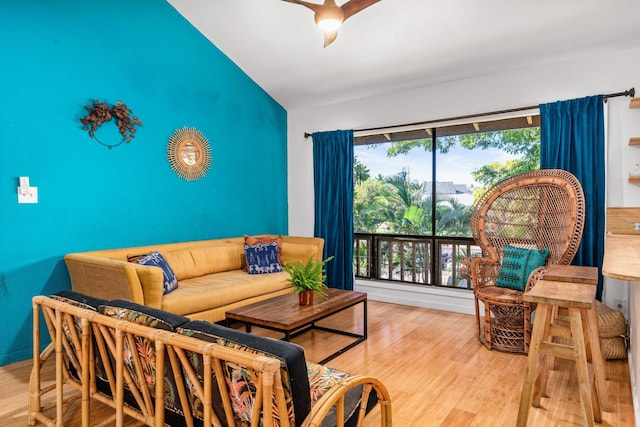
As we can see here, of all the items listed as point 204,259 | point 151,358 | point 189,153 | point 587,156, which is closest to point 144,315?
point 151,358

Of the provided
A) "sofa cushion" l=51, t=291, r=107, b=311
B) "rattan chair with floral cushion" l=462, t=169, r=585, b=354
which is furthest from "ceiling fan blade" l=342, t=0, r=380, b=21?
"rattan chair with floral cushion" l=462, t=169, r=585, b=354

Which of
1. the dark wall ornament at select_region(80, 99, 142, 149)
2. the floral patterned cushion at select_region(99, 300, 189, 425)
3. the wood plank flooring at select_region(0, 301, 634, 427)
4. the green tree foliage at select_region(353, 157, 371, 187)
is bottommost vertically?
the wood plank flooring at select_region(0, 301, 634, 427)

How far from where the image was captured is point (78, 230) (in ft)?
10.9

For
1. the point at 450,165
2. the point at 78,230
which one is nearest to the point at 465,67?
the point at 450,165

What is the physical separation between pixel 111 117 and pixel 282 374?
320 centimetres

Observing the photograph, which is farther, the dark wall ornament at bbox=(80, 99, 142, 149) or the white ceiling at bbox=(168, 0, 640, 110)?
the dark wall ornament at bbox=(80, 99, 142, 149)

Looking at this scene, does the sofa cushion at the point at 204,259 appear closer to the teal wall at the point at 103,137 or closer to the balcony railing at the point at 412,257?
the teal wall at the point at 103,137

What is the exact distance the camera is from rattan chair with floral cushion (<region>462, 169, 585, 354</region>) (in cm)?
309

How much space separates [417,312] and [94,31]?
4.02 metres

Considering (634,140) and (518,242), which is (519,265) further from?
(634,140)

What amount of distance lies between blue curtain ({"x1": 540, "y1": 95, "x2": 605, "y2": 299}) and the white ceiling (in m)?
0.51

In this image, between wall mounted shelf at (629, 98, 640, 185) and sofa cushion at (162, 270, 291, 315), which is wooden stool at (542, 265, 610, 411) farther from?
sofa cushion at (162, 270, 291, 315)

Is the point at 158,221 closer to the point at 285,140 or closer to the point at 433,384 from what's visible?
the point at 285,140

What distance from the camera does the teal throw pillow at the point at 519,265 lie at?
3205mm
